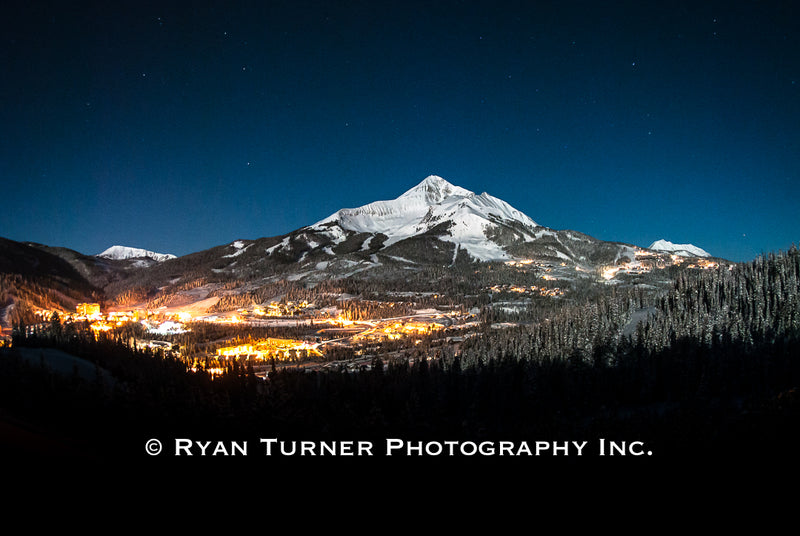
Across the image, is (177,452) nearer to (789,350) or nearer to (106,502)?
(106,502)

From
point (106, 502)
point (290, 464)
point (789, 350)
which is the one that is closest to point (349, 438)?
point (290, 464)

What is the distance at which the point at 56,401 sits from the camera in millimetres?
31656

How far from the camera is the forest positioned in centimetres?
2722

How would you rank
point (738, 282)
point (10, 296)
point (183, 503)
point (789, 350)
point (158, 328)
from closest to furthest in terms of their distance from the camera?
point (183, 503)
point (789, 350)
point (738, 282)
point (158, 328)
point (10, 296)

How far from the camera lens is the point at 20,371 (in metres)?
42.4

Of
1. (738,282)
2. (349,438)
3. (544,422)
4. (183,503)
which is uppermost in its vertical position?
(738,282)

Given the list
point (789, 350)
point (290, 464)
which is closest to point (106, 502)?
Answer: point (290, 464)

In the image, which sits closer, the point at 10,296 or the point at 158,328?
the point at 158,328

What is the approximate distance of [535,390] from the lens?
5316 cm

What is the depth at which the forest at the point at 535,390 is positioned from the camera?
27.2m

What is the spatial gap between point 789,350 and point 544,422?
1531 inches

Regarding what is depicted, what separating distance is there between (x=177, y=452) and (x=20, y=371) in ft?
119

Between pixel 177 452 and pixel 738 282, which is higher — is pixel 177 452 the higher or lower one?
the lower one

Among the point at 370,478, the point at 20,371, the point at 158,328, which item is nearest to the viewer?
the point at 370,478
